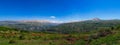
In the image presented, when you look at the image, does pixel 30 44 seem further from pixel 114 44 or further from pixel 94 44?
pixel 114 44

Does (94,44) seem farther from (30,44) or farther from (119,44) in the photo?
(30,44)

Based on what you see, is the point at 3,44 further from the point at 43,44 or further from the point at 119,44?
the point at 119,44

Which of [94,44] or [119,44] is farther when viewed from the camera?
[94,44]

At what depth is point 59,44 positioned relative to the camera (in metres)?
40.0

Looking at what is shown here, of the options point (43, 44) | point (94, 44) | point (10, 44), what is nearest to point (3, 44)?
point (10, 44)

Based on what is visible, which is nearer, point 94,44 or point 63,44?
point 94,44

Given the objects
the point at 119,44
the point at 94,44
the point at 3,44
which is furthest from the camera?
the point at 3,44

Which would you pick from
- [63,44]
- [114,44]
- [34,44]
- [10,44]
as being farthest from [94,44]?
[10,44]

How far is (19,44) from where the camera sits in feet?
128

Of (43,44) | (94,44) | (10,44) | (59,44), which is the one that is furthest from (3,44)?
(94,44)

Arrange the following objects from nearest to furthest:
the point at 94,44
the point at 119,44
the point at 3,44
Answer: the point at 119,44
the point at 94,44
the point at 3,44

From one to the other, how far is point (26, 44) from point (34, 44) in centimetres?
133

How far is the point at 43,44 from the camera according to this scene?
39.5 m

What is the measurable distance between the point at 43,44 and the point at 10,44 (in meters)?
5.43
